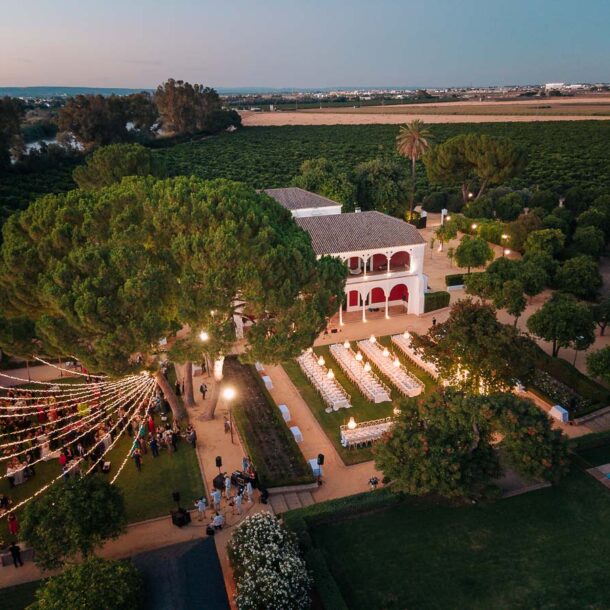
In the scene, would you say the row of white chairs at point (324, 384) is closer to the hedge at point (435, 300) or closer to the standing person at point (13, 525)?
the hedge at point (435, 300)

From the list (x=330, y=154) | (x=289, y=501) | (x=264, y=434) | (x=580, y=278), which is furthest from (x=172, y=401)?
(x=330, y=154)

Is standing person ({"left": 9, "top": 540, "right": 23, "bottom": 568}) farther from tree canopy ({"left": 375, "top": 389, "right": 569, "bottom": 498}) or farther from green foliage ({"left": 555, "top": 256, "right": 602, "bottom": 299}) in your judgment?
green foliage ({"left": 555, "top": 256, "right": 602, "bottom": 299})

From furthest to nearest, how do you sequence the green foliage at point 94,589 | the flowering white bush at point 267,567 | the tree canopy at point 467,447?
the tree canopy at point 467,447
the flowering white bush at point 267,567
the green foliage at point 94,589

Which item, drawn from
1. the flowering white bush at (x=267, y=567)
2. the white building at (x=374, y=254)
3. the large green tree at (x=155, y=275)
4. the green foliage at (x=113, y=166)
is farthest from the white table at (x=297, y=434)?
the green foliage at (x=113, y=166)

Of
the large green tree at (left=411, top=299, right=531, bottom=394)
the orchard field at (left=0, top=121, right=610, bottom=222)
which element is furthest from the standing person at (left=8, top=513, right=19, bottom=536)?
the orchard field at (left=0, top=121, right=610, bottom=222)

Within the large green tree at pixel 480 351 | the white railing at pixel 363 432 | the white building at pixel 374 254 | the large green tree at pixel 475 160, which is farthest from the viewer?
the large green tree at pixel 475 160

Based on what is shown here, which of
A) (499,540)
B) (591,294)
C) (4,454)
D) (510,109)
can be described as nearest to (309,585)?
(499,540)
